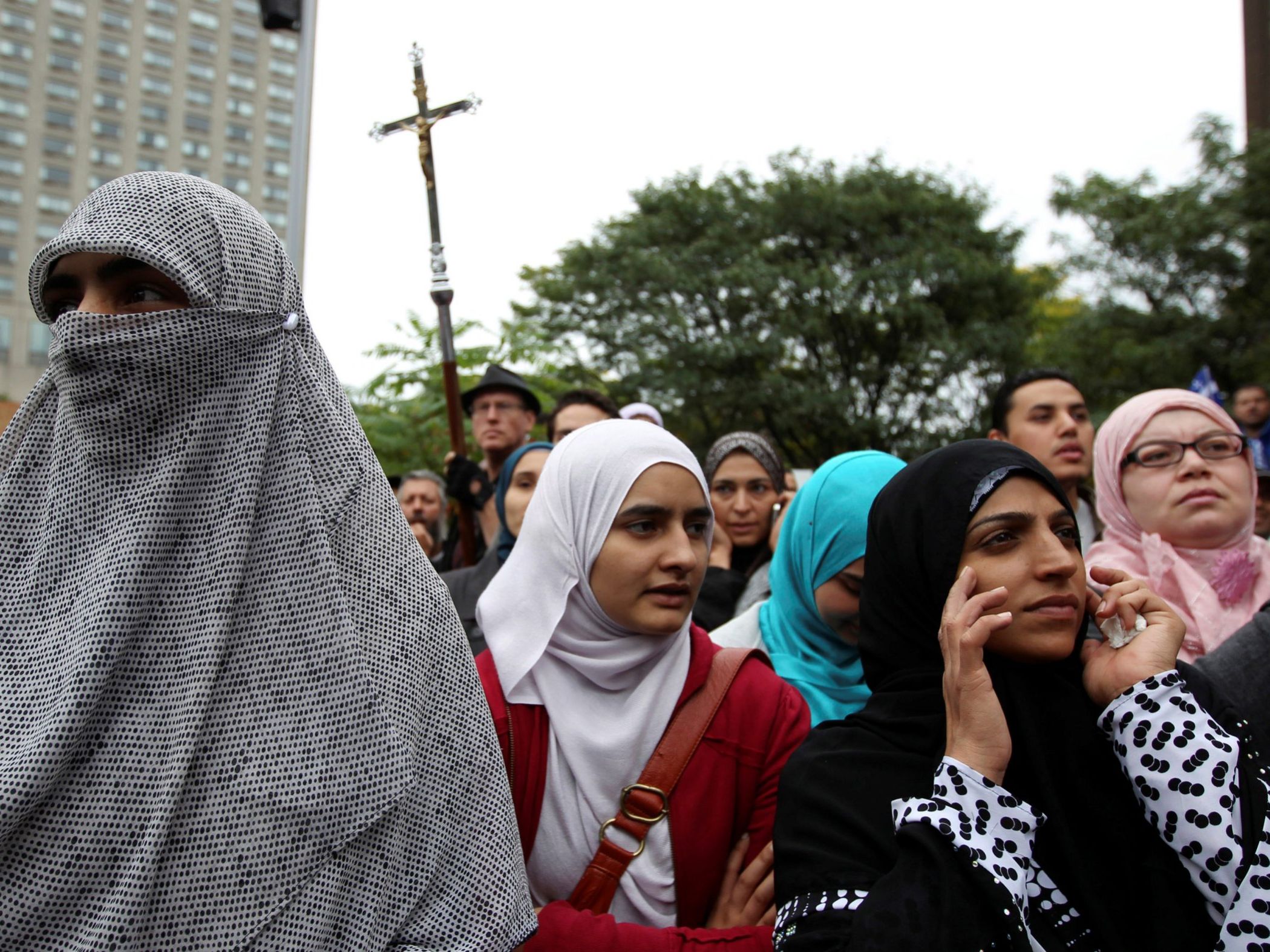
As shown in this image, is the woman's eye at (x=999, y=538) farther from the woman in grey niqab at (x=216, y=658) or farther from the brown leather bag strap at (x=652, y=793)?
the woman in grey niqab at (x=216, y=658)

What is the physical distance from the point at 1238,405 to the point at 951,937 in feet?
18.3

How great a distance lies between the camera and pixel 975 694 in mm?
1819

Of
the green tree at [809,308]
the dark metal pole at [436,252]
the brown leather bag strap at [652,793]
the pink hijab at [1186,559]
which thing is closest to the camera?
the brown leather bag strap at [652,793]

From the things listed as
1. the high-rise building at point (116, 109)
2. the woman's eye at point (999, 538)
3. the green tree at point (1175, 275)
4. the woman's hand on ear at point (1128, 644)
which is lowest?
the woman's hand on ear at point (1128, 644)

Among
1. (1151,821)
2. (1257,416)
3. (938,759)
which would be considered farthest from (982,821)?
(1257,416)

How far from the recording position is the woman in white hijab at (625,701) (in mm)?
2129

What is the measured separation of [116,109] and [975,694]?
7600 cm

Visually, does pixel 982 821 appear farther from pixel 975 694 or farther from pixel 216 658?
pixel 216 658

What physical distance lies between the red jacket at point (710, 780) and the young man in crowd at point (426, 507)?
3919 millimetres

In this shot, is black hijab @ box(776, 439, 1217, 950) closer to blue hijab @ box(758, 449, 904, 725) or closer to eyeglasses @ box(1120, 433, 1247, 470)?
blue hijab @ box(758, 449, 904, 725)

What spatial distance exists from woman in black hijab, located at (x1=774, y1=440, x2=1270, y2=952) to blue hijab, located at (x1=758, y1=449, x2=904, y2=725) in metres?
0.65

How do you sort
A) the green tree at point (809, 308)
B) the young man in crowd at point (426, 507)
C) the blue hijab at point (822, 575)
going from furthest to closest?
the green tree at point (809, 308), the young man in crowd at point (426, 507), the blue hijab at point (822, 575)

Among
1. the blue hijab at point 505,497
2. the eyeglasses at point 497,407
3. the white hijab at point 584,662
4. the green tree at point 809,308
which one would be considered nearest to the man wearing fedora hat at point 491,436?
the eyeglasses at point 497,407

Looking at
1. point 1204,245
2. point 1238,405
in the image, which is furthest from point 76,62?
point 1238,405
